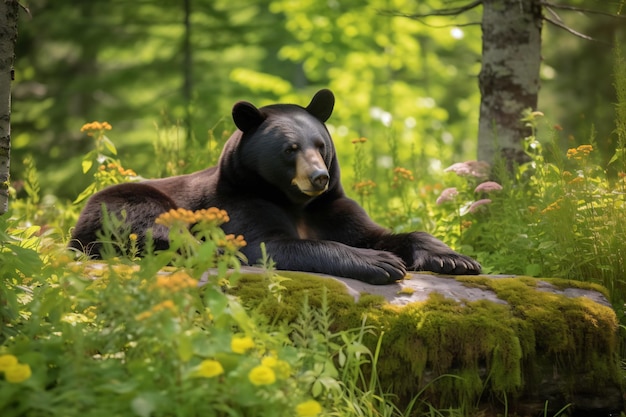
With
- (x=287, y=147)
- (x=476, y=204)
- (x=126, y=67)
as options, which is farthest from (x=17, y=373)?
(x=126, y=67)

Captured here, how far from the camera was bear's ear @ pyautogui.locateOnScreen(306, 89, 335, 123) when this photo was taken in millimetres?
4941

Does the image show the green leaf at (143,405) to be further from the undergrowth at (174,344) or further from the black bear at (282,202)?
the black bear at (282,202)

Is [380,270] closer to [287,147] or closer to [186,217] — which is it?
[287,147]

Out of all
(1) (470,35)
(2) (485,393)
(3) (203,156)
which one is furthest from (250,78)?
(2) (485,393)

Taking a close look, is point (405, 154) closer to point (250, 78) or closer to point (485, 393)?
point (250, 78)

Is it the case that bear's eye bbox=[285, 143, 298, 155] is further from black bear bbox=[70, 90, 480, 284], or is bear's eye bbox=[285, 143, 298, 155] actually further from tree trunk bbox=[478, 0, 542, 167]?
tree trunk bbox=[478, 0, 542, 167]

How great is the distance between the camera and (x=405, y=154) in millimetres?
13312

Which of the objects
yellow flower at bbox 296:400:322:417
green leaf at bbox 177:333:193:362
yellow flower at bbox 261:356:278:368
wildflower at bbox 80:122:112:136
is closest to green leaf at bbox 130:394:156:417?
green leaf at bbox 177:333:193:362

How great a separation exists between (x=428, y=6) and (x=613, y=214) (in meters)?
10.3

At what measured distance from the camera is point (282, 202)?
4.86 m

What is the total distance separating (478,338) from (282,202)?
5.72ft

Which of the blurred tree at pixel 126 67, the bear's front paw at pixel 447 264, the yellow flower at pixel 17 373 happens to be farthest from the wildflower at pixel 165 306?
the blurred tree at pixel 126 67

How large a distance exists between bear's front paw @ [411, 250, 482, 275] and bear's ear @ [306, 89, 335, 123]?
1239 millimetres

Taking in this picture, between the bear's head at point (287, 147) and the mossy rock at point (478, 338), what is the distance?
841 millimetres
